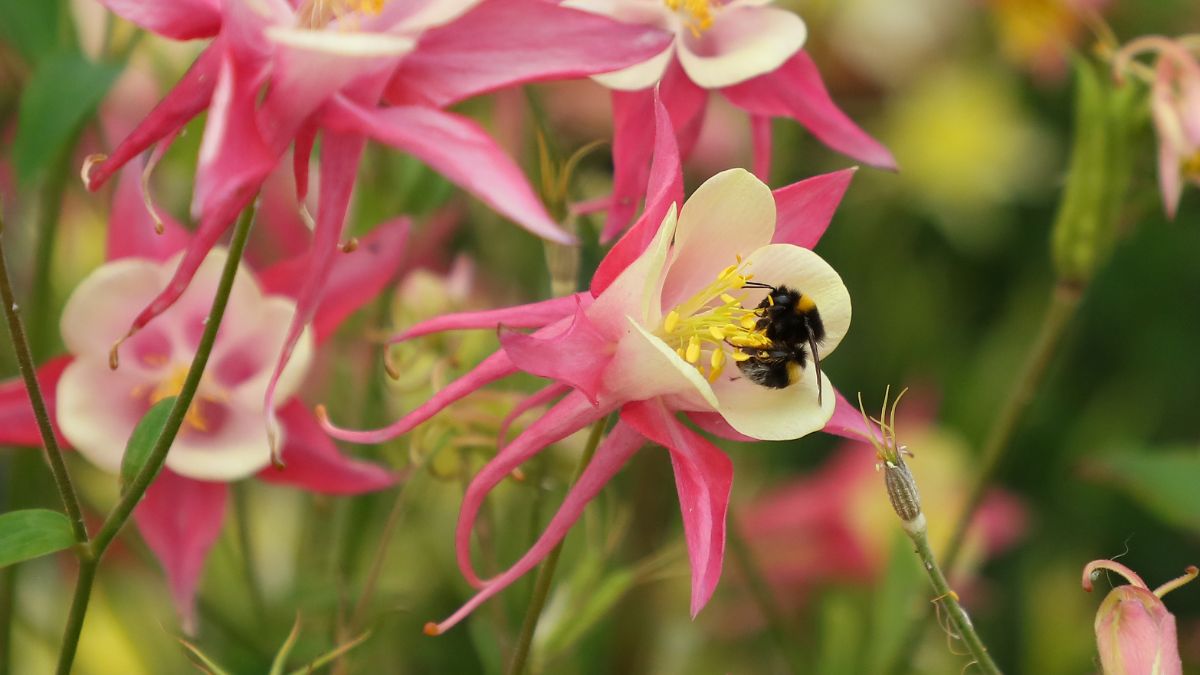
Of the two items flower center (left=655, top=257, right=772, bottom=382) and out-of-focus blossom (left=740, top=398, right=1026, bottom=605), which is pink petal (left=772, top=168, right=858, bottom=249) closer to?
flower center (left=655, top=257, right=772, bottom=382)

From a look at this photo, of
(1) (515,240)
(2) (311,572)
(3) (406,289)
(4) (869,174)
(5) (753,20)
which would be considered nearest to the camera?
(5) (753,20)

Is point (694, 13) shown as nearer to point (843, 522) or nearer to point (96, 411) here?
point (96, 411)

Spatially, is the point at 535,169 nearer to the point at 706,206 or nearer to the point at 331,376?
the point at 331,376

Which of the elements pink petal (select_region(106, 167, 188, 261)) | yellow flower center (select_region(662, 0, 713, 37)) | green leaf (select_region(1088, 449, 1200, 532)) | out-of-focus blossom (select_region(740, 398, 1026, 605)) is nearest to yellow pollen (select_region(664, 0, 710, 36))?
yellow flower center (select_region(662, 0, 713, 37))

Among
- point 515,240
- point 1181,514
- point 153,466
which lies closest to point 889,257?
point 515,240

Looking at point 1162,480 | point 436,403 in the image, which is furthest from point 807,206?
point 1162,480

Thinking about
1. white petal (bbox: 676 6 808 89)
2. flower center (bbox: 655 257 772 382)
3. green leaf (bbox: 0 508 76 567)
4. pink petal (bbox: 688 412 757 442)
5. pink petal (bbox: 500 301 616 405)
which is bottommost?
green leaf (bbox: 0 508 76 567)
